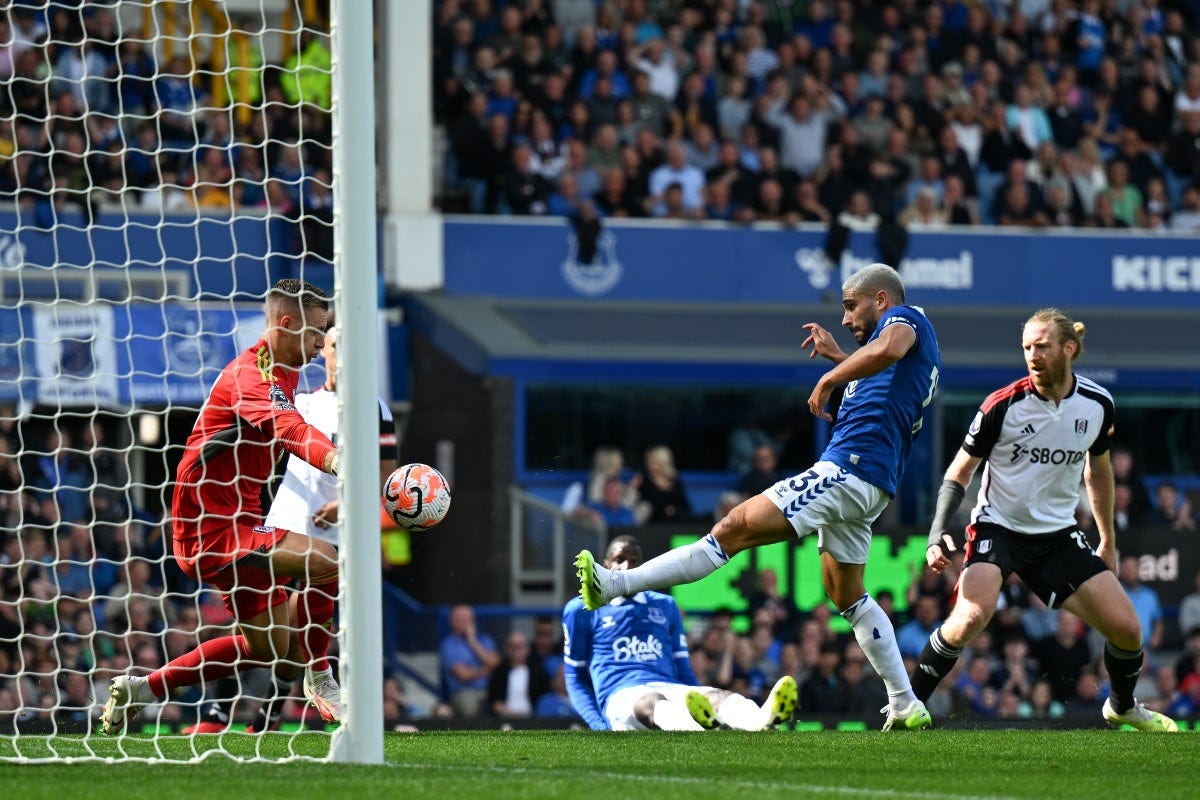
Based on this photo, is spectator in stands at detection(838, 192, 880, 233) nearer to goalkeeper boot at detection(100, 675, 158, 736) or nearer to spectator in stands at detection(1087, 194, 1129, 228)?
spectator in stands at detection(1087, 194, 1129, 228)

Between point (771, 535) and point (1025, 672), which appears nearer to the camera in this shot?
point (771, 535)

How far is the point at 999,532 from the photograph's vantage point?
26.8ft

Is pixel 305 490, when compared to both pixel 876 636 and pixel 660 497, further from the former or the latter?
pixel 660 497

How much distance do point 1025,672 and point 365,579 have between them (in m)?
9.14

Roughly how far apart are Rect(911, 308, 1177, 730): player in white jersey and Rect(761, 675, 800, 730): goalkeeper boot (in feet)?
2.69

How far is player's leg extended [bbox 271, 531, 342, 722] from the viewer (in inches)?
299

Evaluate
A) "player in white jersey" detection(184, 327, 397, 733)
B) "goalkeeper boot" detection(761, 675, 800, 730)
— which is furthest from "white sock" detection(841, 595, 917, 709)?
"player in white jersey" detection(184, 327, 397, 733)

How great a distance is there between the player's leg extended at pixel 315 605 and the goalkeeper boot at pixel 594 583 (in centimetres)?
104

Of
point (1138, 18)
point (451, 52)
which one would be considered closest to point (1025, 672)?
point (451, 52)

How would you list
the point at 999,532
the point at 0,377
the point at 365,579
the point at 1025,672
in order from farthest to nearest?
the point at 0,377 < the point at 1025,672 < the point at 999,532 < the point at 365,579

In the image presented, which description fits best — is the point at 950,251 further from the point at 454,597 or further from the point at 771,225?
the point at 454,597

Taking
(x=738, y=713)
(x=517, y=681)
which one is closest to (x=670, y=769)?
(x=738, y=713)

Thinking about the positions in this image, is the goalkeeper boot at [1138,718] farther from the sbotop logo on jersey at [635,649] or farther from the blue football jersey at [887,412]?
the sbotop logo on jersey at [635,649]

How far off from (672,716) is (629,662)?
1.85 ft
